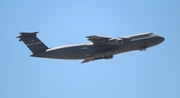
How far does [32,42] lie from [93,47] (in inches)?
308

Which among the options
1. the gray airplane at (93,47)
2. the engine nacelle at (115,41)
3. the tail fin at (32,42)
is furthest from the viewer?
the tail fin at (32,42)

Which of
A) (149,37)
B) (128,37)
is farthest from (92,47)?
(149,37)

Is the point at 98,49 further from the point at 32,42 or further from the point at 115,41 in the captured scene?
the point at 32,42

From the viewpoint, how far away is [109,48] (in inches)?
1532

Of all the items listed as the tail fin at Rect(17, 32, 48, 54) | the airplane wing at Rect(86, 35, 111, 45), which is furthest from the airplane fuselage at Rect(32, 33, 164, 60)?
the tail fin at Rect(17, 32, 48, 54)

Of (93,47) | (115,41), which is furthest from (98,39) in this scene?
(115,41)

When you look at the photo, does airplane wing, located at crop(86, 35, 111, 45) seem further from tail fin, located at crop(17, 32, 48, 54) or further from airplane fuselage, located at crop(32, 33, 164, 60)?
tail fin, located at crop(17, 32, 48, 54)

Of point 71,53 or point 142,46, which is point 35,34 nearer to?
point 71,53

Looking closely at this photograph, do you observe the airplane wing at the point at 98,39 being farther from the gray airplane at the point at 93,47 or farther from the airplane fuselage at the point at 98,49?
the airplane fuselage at the point at 98,49

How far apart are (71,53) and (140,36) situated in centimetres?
903

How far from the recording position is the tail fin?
1532 inches

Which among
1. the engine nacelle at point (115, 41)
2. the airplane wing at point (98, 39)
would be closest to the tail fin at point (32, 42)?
the airplane wing at point (98, 39)

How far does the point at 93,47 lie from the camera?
127ft

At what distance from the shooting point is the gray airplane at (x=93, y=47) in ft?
125
